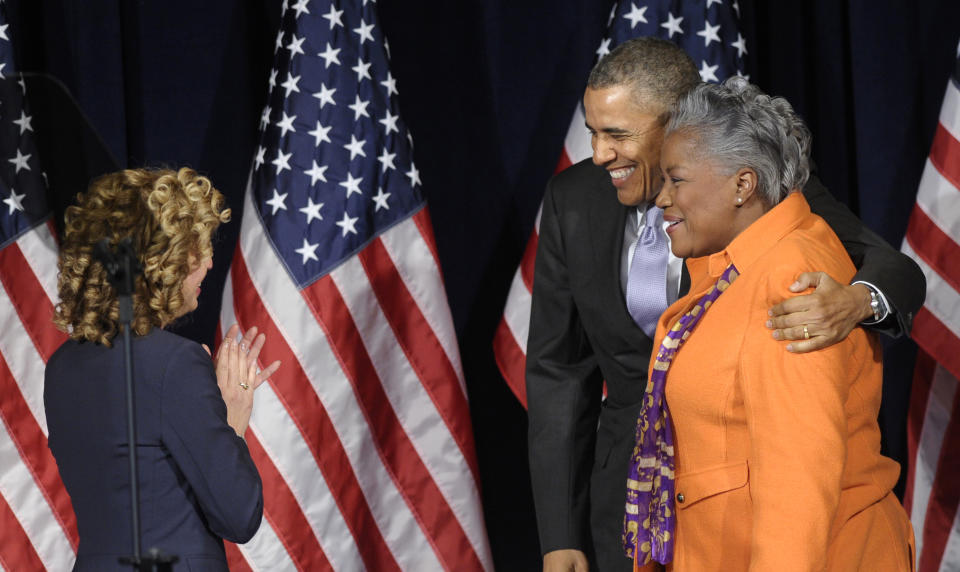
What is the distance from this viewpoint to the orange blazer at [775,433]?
1286 millimetres

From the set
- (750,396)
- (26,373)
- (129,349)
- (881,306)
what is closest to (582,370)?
(881,306)

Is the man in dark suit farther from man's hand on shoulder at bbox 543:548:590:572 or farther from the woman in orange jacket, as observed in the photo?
the woman in orange jacket

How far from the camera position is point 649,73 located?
6.32 feet

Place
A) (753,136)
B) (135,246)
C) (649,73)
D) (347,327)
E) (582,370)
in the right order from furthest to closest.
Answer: (347,327) → (582,370) → (649,73) → (135,246) → (753,136)

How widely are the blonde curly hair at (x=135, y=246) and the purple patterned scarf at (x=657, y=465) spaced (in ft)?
2.24

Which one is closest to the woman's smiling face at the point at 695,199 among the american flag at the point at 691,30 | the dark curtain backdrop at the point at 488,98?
the american flag at the point at 691,30

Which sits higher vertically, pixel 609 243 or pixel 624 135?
pixel 624 135

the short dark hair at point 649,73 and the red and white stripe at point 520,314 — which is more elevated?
the short dark hair at point 649,73

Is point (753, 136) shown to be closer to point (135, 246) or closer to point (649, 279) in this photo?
point (649, 279)

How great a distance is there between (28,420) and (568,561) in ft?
4.56

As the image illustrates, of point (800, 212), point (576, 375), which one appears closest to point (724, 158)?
point (800, 212)

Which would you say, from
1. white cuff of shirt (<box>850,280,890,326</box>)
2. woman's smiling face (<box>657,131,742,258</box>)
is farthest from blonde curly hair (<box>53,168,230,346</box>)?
white cuff of shirt (<box>850,280,890,326</box>)

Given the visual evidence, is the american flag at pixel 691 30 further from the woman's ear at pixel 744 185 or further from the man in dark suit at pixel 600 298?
the woman's ear at pixel 744 185

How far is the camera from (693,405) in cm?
142
